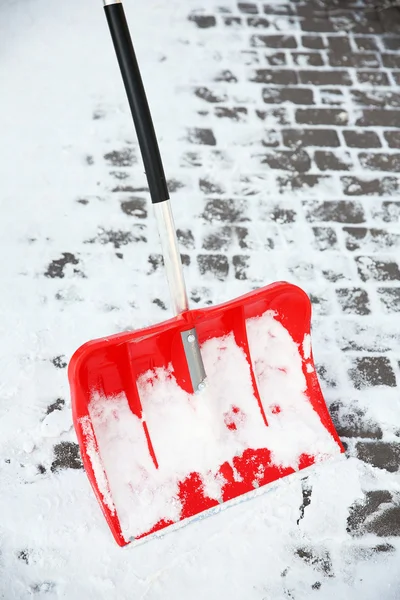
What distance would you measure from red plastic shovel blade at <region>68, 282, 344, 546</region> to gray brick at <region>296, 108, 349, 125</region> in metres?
1.27

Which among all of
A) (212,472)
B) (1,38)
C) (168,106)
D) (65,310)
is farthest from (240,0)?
(212,472)

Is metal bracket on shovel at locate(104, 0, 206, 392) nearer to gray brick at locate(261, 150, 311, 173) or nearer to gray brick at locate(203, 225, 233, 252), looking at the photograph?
gray brick at locate(203, 225, 233, 252)

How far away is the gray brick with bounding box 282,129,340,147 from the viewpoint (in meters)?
2.66

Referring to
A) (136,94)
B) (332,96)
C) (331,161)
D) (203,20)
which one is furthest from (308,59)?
(136,94)

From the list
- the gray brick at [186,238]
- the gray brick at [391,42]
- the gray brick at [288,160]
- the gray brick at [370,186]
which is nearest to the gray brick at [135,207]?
the gray brick at [186,238]

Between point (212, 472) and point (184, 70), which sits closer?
point (212, 472)

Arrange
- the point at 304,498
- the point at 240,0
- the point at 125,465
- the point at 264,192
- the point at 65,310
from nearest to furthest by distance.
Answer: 1. the point at 125,465
2. the point at 304,498
3. the point at 65,310
4. the point at 264,192
5. the point at 240,0

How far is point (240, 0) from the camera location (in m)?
3.24

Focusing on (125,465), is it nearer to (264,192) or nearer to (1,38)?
(264,192)

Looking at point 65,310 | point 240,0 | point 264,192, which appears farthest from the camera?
point 240,0

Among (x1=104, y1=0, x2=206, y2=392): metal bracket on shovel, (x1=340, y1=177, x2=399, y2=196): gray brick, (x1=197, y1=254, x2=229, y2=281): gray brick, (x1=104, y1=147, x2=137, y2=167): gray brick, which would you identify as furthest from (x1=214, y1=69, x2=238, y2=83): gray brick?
(x1=104, y1=0, x2=206, y2=392): metal bracket on shovel

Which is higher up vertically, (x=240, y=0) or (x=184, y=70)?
(x=240, y=0)

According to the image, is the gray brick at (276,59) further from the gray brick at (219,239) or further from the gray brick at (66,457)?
the gray brick at (66,457)

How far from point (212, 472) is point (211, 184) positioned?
47.4 inches
